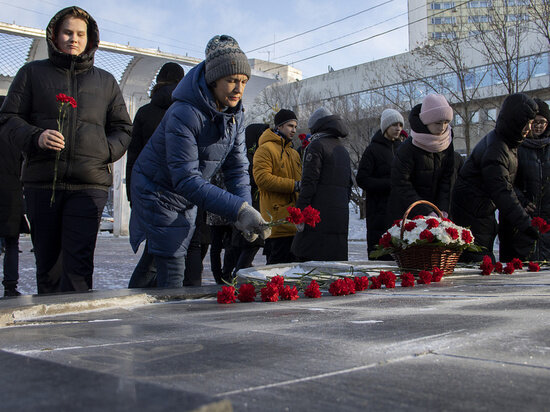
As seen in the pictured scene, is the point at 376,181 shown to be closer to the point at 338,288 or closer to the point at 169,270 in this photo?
the point at 169,270

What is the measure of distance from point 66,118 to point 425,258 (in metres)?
2.46

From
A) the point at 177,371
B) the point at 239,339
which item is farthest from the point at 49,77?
the point at 177,371

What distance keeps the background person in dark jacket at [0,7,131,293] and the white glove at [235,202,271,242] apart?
4.11ft

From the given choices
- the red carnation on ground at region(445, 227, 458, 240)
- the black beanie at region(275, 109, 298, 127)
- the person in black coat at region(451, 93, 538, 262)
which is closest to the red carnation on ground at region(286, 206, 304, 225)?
the red carnation on ground at region(445, 227, 458, 240)

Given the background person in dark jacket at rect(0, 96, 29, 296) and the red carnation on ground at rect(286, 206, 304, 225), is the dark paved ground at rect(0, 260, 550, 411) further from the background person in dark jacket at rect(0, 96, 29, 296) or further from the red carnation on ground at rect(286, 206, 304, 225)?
the background person in dark jacket at rect(0, 96, 29, 296)

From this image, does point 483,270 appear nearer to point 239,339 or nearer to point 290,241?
point 290,241

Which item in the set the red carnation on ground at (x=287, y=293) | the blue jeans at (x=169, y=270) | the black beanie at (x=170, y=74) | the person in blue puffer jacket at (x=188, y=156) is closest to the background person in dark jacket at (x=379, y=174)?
the black beanie at (x=170, y=74)

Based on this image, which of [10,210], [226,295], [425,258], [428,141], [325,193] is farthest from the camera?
[10,210]

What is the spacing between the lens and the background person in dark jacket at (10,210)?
6086mm

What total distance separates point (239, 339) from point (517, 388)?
2.76 feet

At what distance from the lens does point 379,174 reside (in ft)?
21.5

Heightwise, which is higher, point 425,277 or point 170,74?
point 170,74

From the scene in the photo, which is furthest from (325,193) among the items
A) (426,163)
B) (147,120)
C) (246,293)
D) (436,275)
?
(246,293)

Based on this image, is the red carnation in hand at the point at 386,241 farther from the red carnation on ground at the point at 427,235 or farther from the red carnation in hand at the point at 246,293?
the red carnation in hand at the point at 246,293
